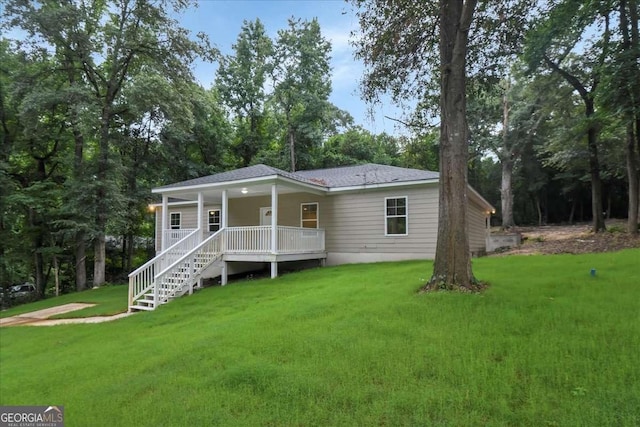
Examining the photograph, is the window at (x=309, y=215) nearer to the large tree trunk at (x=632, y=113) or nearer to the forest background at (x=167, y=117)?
the forest background at (x=167, y=117)

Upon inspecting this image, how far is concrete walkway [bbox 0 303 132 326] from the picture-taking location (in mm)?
9122

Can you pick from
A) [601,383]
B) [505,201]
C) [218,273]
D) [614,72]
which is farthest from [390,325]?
[505,201]

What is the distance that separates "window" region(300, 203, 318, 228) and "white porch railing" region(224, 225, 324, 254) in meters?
1.76

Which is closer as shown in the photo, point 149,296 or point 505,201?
point 149,296

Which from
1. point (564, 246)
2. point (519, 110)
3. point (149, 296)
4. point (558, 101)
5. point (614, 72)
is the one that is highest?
point (519, 110)

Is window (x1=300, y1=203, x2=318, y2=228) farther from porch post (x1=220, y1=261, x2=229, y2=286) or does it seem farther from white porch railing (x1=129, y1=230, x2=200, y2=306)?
white porch railing (x1=129, y1=230, x2=200, y2=306)

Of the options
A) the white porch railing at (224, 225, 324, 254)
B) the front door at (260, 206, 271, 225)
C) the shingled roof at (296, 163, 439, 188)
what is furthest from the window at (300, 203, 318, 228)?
the white porch railing at (224, 225, 324, 254)

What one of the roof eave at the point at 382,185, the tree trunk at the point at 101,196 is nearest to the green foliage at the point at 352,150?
the roof eave at the point at 382,185

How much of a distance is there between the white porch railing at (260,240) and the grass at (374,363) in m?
4.31

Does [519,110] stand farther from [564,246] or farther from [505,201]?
[564,246]

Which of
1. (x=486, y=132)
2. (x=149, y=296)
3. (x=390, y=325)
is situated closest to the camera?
(x=390, y=325)

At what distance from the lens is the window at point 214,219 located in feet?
53.7

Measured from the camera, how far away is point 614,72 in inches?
410

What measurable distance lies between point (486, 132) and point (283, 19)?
1800cm
